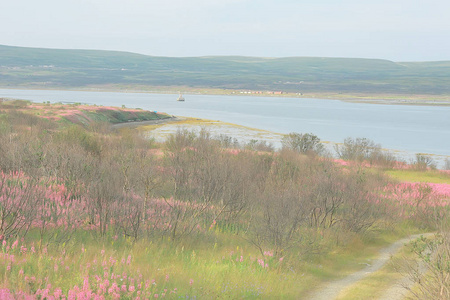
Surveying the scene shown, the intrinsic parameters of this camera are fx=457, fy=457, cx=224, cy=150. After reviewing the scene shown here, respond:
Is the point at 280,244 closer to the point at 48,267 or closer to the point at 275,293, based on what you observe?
the point at 275,293

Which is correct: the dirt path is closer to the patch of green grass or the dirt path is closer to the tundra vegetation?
the tundra vegetation

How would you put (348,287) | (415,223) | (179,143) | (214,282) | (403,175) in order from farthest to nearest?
(403,175) < (179,143) < (415,223) < (348,287) < (214,282)

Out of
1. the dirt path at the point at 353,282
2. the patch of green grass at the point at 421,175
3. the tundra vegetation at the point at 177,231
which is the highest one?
the tundra vegetation at the point at 177,231

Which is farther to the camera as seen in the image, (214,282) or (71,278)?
(214,282)

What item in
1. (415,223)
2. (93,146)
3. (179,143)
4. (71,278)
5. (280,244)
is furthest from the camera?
(179,143)

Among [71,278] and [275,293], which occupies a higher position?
[71,278]

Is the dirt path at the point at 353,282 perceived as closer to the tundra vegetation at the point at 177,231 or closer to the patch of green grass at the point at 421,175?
the tundra vegetation at the point at 177,231

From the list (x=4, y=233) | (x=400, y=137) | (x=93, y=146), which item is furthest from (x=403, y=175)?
(x=400, y=137)

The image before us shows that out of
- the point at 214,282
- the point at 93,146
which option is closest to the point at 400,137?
the point at 93,146

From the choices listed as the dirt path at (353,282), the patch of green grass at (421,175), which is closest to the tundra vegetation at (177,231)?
the dirt path at (353,282)

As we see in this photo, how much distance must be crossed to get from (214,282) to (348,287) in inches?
154

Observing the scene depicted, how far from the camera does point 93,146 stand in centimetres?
2548

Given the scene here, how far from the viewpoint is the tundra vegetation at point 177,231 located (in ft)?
24.9

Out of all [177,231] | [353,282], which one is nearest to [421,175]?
[353,282]
